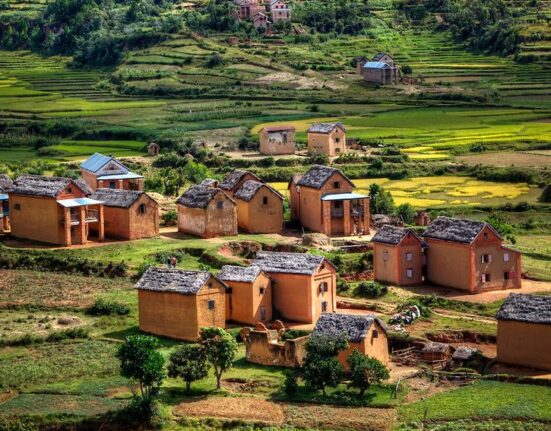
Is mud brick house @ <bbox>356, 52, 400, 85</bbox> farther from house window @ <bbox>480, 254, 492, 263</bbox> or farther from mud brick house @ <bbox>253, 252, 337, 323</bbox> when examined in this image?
mud brick house @ <bbox>253, 252, 337, 323</bbox>

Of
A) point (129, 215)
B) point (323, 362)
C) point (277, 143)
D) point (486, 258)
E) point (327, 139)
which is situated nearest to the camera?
point (323, 362)

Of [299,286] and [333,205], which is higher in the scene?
[333,205]

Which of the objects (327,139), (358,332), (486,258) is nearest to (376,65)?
(327,139)

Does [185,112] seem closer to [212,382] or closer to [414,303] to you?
[414,303]

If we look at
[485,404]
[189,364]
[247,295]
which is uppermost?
[247,295]

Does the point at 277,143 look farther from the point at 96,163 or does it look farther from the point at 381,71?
the point at 381,71

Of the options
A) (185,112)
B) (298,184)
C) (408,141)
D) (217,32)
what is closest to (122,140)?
(185,112)
